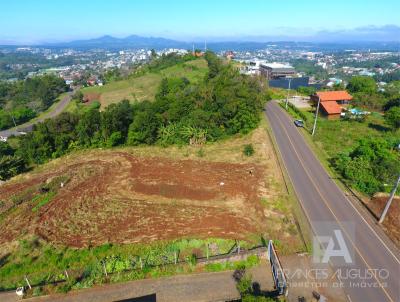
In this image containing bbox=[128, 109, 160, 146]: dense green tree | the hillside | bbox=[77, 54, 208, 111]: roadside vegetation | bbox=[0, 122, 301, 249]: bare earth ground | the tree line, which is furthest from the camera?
bbox=[77, 54, 208, 111]: roadside vegetation

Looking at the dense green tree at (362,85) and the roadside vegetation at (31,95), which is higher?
the dense green tree at (362,85)

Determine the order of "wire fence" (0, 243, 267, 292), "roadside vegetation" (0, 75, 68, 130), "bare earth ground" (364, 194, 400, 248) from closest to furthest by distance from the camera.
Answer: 1. "wire fence" (0, 243, 267, 292)
2. "bare earth ground" (364, 194, 400, 248)
3. "roadside vegetation" (0, 75, 68, 130)

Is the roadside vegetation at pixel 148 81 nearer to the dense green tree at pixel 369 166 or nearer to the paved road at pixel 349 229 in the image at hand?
the paved road at pixel 349 229

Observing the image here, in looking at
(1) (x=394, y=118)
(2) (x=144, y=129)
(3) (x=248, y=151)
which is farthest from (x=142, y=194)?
(1) (x=394, y=118)

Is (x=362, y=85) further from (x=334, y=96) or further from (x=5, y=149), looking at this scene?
(x=5, y=149)

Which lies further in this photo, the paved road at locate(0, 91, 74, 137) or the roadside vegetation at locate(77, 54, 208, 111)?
the roadside vegetation at locate(77, 54, 208, 111)

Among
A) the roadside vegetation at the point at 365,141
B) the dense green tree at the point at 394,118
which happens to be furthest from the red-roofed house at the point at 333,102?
the dense green tree at the point at 394,118

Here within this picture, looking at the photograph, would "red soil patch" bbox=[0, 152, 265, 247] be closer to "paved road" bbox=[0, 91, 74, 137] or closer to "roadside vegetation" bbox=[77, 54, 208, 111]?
"paved road" bbox=[0, 91, 74, 137]

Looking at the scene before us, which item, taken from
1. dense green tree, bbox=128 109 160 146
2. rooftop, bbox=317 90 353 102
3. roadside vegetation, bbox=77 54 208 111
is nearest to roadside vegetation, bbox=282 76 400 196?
rooftop, bbox=317 90 353 102
